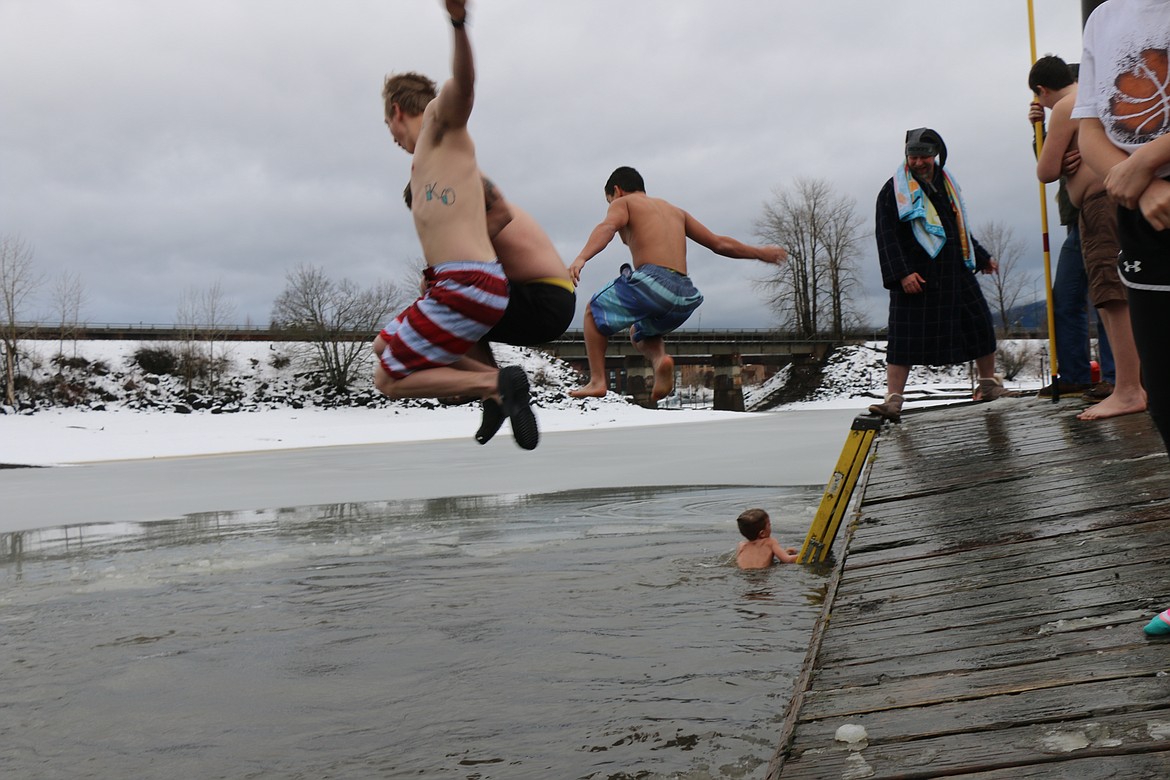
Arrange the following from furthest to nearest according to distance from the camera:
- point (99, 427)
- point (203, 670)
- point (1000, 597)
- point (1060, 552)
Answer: point (99, 427), point (203, 670), point (1060, 552), point (1000, 597)

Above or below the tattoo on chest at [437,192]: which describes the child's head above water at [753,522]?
below

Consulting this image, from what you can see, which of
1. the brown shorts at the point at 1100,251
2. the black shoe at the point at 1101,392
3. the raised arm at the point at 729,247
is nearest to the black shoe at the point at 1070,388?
the black shoe at the point at 1101,392

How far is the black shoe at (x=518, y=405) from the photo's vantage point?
2.64 metres

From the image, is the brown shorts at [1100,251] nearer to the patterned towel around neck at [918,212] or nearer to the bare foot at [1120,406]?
the bare foot at [1120,406]

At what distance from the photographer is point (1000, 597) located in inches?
98.3

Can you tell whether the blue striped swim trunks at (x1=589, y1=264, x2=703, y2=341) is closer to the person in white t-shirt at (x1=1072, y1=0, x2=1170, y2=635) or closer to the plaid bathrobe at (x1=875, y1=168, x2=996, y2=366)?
the person in white t-shirt at (x1=1072, y1=0, x2=1170, y2=635)

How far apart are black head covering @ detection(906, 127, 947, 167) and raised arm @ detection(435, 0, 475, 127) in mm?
4146

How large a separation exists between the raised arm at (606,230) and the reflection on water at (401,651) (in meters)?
1.67

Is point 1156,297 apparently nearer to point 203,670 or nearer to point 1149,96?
point 1149,96

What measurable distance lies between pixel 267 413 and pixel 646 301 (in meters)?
27.4

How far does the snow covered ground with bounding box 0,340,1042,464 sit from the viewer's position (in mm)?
21562

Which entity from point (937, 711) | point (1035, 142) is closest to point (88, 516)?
point (1035, 142)

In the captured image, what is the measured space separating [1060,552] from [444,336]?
6.04 feet

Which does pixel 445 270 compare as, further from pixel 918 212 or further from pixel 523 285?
pixel 918 212
